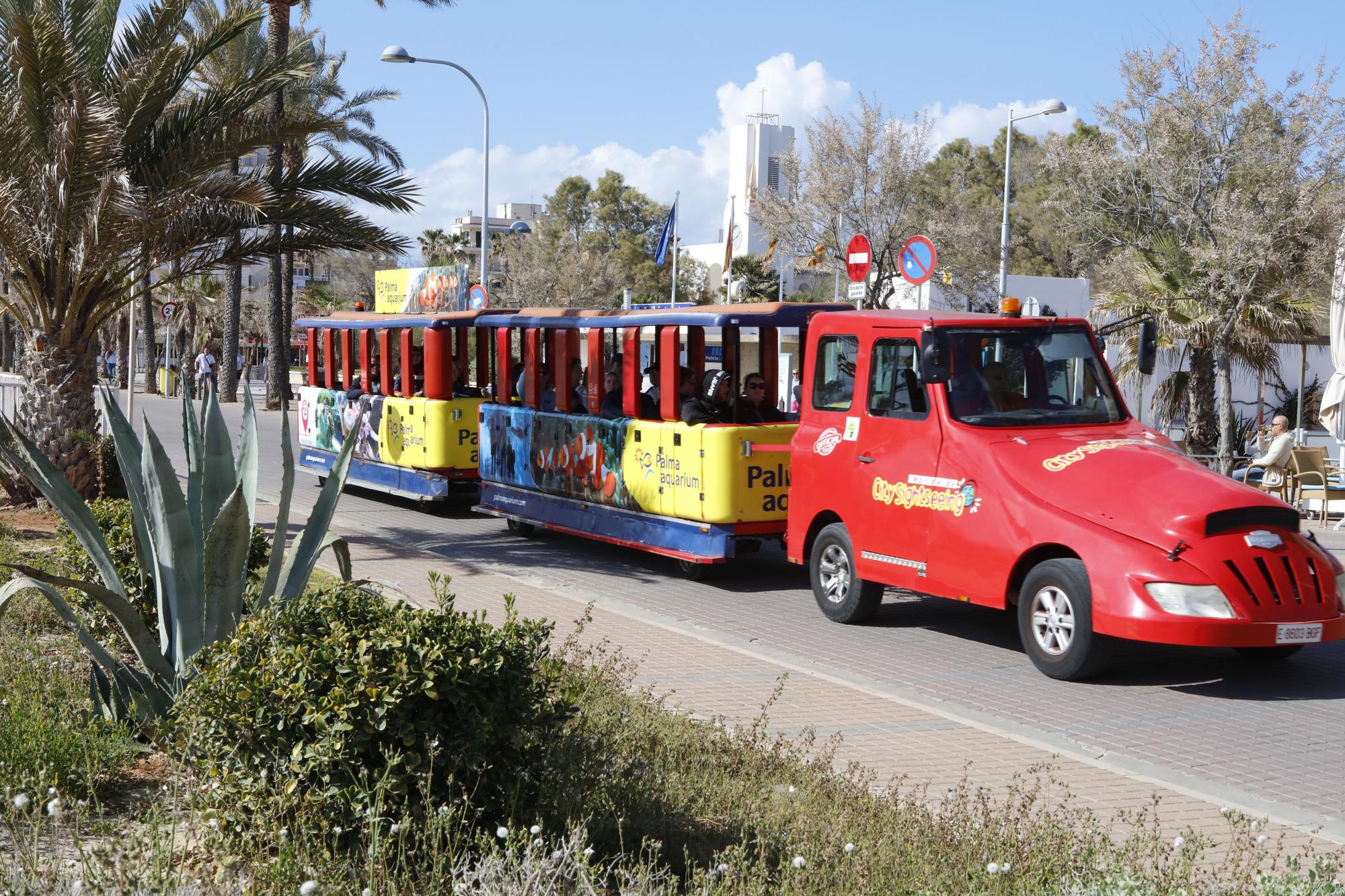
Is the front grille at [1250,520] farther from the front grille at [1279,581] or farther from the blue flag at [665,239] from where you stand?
the blue flag at [665,239]

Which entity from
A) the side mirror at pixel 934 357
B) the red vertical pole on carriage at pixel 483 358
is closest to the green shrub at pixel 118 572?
the side mirror at pixel 934 357

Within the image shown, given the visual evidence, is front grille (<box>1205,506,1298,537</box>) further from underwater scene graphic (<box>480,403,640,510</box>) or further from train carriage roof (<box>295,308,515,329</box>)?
train carriage roof (<box>295,308,515,329</box>)

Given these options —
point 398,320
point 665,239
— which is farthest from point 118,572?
point 665,239

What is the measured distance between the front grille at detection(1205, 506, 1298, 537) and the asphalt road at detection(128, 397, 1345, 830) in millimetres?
1088

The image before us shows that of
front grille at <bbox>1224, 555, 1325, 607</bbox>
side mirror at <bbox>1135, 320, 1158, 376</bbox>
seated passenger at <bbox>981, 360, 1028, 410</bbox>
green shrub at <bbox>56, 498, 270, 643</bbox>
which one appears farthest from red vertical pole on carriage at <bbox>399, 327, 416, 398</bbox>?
front grille at <bbox>1224, 555, 1325, 607</bbox>

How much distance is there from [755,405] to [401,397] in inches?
262

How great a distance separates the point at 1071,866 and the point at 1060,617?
427 centimetres

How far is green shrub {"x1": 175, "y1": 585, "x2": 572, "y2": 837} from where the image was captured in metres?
4.24

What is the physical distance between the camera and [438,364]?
1662cm

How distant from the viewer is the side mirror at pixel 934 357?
9.33 m

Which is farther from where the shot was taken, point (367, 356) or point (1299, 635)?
point (367, 356)

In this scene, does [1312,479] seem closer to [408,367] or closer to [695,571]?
[695,571]

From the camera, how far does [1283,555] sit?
8297 mm

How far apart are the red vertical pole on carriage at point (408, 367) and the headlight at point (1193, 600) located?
1129cm
